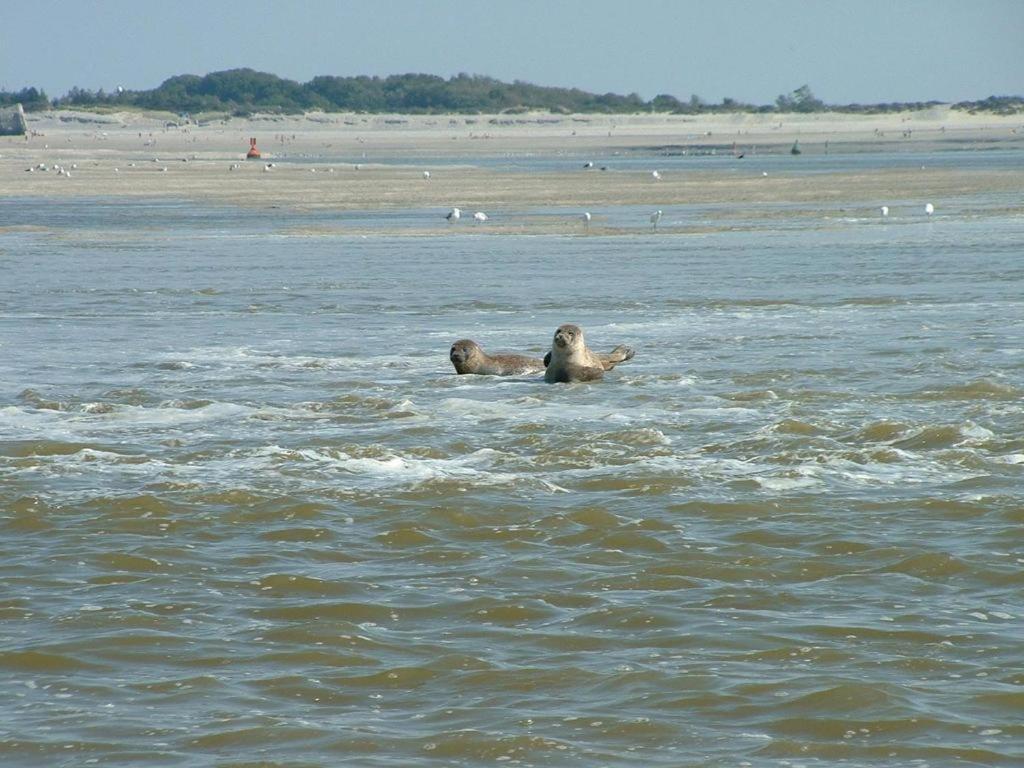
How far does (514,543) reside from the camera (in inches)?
314

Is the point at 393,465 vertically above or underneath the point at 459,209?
underneath

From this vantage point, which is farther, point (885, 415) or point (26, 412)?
point (26, 412)

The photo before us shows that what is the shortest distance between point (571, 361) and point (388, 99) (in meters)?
164

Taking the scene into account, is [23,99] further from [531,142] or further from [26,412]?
[26,412]

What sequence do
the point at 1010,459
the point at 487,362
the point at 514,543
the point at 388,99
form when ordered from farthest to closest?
the point at 388,99, the point at 487,362, the point at 1010,459, the point at 514,543

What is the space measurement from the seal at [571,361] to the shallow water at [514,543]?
0.18 meters

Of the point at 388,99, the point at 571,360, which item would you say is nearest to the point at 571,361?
the point at 571,360

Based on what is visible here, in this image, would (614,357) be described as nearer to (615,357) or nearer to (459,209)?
(615,357)

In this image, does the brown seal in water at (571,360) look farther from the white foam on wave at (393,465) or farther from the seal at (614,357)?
the white foam on wave at (393,465)

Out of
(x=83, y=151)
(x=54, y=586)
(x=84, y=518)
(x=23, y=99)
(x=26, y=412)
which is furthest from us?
(x=23, y=99)

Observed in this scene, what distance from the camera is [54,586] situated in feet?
23.9

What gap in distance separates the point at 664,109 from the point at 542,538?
155 metres

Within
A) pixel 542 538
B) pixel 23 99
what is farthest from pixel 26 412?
pixel 23 99

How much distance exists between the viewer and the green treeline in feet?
496
